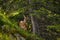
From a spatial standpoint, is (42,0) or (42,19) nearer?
(42,0)

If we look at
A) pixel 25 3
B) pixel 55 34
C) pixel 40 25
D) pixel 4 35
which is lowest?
pixel 4 35

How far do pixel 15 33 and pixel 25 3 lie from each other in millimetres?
3731

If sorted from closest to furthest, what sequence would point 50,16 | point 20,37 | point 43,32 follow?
point 20,37 < point 50,16 < point 43,32

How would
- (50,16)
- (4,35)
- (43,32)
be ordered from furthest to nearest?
(43,32), (50,16), (4,35)

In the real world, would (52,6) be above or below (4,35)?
above

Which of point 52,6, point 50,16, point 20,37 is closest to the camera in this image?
point 20,37

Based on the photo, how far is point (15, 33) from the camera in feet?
5.45

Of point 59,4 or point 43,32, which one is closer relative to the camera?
point 59,4

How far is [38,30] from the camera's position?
502cm

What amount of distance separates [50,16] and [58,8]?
16.7 inches

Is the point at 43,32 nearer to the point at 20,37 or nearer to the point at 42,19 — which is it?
the point at 42,19

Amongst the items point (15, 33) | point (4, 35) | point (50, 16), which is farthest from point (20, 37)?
point (50, 16)

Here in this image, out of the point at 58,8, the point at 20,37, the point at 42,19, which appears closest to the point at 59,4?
the point at 58,8

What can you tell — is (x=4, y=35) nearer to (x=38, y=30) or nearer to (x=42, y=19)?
(x=38, y=30)
